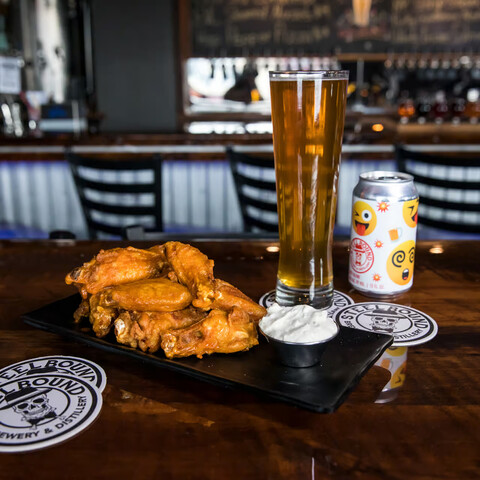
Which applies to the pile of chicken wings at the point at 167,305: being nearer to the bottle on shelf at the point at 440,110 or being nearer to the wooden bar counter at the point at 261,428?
the wooden bar counter at the point at 261,428

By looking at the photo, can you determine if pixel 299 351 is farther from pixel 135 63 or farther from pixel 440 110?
pixel 440 110

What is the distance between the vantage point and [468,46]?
5969 millimetres

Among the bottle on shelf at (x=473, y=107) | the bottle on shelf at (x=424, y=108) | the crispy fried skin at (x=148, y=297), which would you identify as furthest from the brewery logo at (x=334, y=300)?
the bottle on shelf at (x=424, y=108)

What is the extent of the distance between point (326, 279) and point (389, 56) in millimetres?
5613

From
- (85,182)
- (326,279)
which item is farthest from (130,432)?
(85,182)

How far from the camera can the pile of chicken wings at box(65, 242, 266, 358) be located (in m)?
0.73

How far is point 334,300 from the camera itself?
39.1 inches

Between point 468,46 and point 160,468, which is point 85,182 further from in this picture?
point 468,46

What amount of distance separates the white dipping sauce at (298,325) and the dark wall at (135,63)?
15.8 ft

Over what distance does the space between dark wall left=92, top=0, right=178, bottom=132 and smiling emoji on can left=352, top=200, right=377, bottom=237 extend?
4.55 m

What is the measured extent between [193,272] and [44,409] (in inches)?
10.5

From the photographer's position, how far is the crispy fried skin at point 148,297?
29.9 inches

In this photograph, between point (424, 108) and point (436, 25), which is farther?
point (424, 108)

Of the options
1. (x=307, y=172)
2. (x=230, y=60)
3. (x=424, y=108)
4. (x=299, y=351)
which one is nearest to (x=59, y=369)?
(x=299, y=351)
